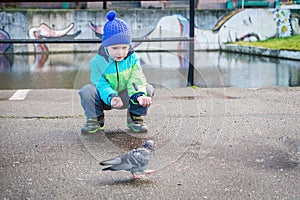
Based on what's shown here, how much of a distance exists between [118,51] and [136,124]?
1.83ft

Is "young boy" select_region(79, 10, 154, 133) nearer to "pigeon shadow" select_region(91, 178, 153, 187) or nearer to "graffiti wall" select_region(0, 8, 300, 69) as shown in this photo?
"pigeon shadow" select_region(91, 178, 153, 187)

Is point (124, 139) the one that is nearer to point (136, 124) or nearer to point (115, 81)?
point (136, 124)

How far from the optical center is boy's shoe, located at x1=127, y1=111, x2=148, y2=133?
3438 millimetres

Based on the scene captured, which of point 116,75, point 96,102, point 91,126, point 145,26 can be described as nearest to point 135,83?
point 116,75

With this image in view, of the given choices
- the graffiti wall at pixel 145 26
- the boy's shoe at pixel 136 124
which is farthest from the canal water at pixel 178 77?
the graffiti wall at pixel 145 26

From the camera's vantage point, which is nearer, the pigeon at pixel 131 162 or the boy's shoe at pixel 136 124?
the pigeon at pixel 131 162

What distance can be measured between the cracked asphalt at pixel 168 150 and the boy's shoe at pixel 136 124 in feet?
0.18

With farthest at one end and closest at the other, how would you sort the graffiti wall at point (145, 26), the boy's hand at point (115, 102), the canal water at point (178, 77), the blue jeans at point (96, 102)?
the graffiti wall at point (145, 26) < the canal water at point (178, 77) < the blue jeans at point (96, 102) < the boy's hand at point (115, 102)

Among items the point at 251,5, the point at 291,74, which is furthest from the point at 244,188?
the point at 251,5

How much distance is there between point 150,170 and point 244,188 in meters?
0.46

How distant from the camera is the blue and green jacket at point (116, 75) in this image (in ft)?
10.7

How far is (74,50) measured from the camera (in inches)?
695

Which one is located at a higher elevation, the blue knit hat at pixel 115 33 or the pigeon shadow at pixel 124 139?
the blue knit hat at pixel 115 33

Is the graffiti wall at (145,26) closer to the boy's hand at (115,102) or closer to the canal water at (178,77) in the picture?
the canal water at (178,77)
